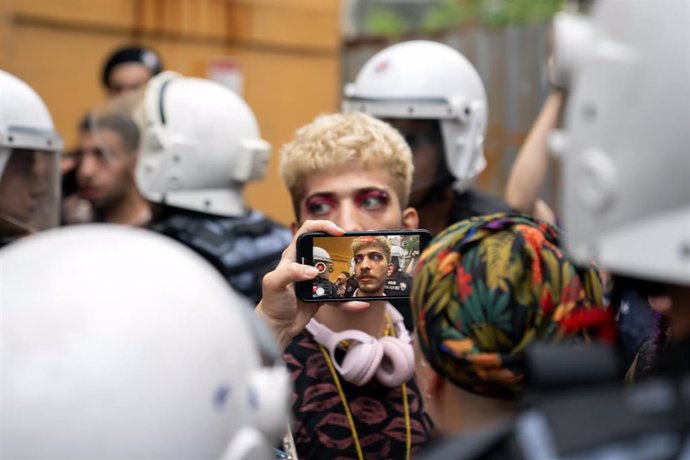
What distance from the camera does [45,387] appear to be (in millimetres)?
1596

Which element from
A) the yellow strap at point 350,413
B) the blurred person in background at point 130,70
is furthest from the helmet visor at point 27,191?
the blurred person in background at point 130,70

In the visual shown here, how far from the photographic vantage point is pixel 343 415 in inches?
117

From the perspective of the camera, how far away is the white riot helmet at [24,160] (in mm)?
4070

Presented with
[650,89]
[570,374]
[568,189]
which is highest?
[650,89]

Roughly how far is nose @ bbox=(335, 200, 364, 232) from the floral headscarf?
100cm

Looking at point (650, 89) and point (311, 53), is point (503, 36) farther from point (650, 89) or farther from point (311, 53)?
point (650, 89)

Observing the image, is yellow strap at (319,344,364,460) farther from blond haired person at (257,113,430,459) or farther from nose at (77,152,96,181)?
nose at (77,152,96,181)

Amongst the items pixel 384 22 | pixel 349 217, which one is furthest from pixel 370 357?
pixel 384 22

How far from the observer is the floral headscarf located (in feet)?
6.75

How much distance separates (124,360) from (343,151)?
1699 mm

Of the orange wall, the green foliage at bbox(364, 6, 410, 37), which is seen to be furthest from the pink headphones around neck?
the green foliage at bbox(364, 6, 410, 37)

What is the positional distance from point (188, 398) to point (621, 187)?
660 mm

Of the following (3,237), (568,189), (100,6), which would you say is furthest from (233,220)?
(100,6)

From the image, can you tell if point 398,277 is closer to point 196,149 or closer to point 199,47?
point 196,149
